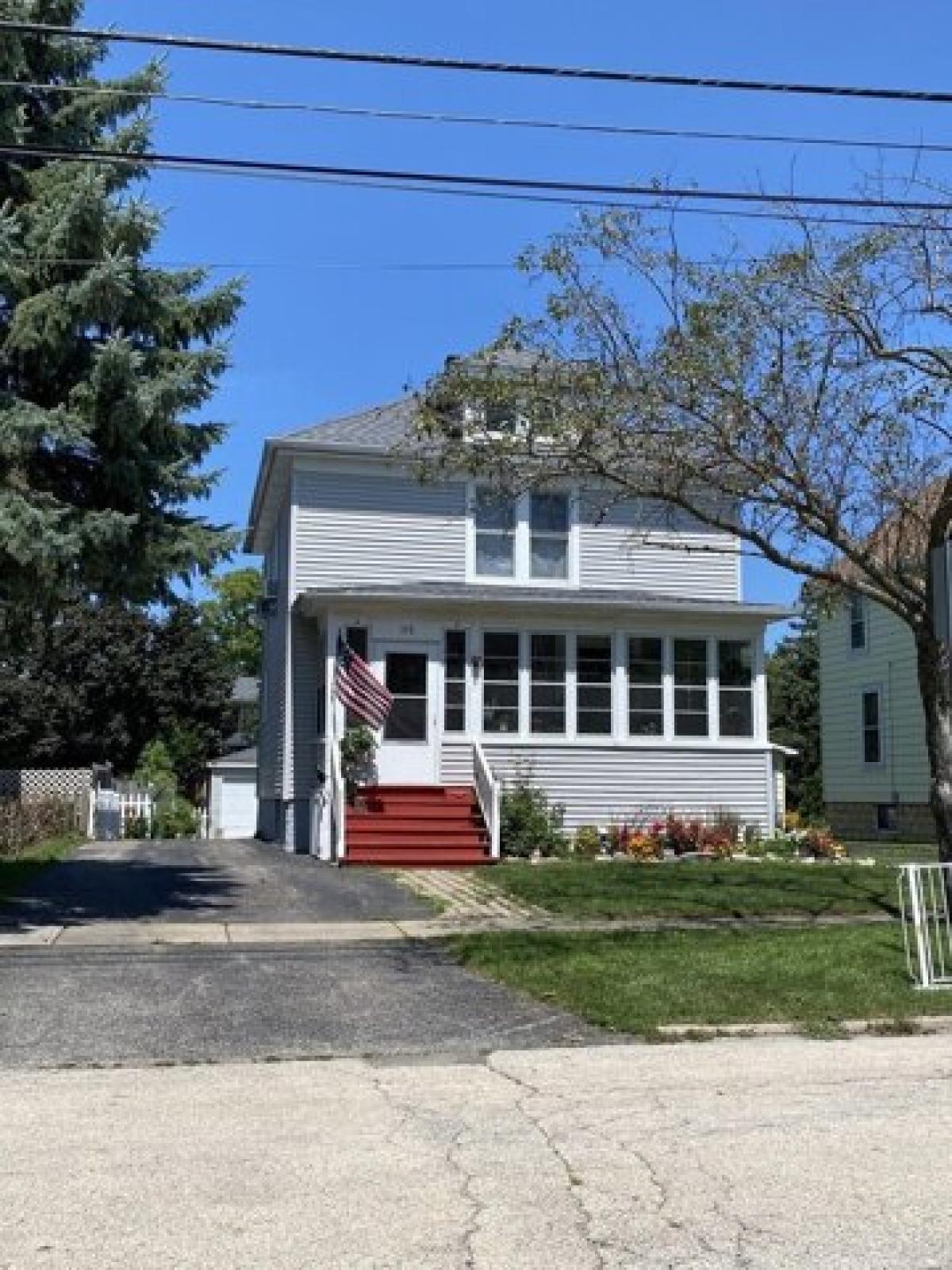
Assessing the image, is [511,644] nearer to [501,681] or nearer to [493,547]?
[501,681]

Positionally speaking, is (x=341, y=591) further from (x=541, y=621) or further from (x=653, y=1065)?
(x=653, y=1065)

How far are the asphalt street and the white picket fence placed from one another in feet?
75.3

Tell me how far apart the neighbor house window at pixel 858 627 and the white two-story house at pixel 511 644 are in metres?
9.85

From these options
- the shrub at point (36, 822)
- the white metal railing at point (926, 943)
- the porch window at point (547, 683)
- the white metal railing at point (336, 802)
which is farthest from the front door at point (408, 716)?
the white metal railing at point (926, 943)

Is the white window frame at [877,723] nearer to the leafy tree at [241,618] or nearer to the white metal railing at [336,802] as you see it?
the white metal railing at [336,802]

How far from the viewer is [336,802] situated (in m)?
20.1

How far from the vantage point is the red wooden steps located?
19.5 m

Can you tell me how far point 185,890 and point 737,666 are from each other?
430 inches

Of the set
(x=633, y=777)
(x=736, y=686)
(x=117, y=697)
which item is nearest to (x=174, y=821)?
(x=117, y=697)

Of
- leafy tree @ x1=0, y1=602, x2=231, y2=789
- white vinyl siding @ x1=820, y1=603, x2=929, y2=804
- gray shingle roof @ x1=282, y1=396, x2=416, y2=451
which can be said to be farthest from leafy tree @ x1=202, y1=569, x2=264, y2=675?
gray shingle roof @ x1=282, y1=396, x2=416, y2=451

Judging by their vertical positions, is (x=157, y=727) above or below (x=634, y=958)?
above

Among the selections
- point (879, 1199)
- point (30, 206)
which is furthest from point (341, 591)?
point (879, 1199)

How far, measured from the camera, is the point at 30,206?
44.6 feet

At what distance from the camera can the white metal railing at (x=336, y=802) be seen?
19.7 meters
